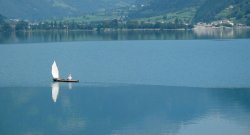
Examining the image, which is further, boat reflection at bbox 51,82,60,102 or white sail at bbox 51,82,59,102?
boat reflection at bbox 51,82,60,102

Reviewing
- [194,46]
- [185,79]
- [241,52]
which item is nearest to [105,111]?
[185,79]

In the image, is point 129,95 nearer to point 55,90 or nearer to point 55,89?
point 55,90

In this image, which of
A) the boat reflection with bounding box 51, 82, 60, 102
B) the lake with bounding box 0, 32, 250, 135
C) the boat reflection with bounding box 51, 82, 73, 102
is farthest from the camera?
the boat reflection with bounding box 51, 82, 73, 102

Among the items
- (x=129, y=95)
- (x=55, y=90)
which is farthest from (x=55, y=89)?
(x=129, y=95)

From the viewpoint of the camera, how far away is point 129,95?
9569cm

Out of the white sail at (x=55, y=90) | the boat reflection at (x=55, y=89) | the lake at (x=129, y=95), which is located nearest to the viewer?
the lake at (x=129, y=95)

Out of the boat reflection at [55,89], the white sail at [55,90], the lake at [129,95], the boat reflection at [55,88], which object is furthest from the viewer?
the boat reflection at [55,88]

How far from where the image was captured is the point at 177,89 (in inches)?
3920

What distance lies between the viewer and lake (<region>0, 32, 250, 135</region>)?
78281mm

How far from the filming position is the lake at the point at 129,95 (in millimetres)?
78281

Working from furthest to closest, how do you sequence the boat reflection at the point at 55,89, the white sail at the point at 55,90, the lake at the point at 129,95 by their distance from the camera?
the boat reflection at the point at 55,89 → the white sail at the point at 55,90 → the lake at the point at 129,95

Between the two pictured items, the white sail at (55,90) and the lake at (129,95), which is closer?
the lake at (129,95)

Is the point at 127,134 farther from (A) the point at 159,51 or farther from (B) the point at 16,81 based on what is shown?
(A) the point at 159,51

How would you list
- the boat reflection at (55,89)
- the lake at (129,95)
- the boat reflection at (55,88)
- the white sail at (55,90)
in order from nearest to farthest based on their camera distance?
1. the lake at (129,95)
2. the white sail at (55,90)
3. the boat reflection at (55,89)
4. the boat reflection at (55,88)
